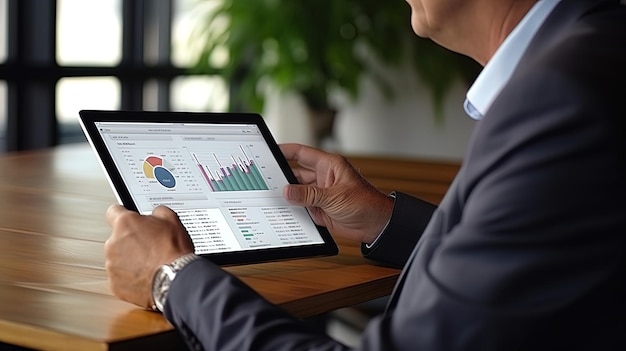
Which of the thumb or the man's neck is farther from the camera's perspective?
the thumb

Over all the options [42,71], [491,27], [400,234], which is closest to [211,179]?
[400,234]

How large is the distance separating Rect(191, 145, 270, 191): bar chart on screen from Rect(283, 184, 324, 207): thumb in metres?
0.05

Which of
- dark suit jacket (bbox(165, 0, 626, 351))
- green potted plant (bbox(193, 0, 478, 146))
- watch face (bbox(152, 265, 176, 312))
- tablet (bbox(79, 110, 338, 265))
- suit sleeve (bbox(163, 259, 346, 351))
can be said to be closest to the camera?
dark suit jacket (bbox(165, 0, 626, 351))

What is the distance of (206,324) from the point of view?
1.24m

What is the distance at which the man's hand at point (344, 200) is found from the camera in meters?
1.71

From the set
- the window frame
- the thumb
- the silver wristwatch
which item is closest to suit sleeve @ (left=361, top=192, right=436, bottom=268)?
the thumb

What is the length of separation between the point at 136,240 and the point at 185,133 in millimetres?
323

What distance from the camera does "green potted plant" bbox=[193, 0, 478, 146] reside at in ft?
15.3

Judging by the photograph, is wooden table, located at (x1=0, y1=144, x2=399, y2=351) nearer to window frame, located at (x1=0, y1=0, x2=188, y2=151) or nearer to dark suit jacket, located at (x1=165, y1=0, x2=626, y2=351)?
dark suit jacket, located at (x1=165, y1=0, x2=626, y2=351)

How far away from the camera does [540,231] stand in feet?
3.48

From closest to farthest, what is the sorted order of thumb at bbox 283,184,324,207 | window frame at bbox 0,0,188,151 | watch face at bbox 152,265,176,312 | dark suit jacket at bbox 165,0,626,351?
dark suit jacket at bbox 165,0,626,351 < watch face at bbox 152,265,176,312 < thumb at bbox 283,184,324,207 < window frame at bbox 0,0,188,151

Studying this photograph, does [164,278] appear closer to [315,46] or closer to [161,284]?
[161,284]

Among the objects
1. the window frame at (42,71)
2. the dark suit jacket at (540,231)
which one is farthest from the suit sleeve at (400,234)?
the window frame at (42,71)

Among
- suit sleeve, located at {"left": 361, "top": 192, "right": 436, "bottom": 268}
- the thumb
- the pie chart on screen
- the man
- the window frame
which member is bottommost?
the window frame
